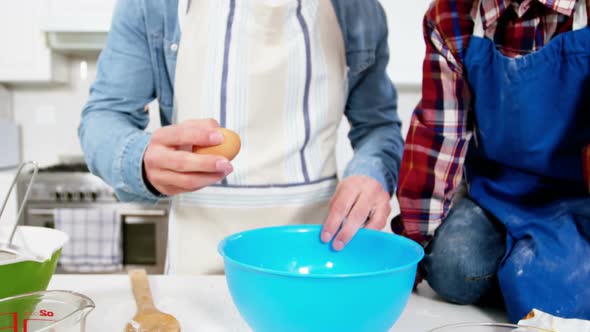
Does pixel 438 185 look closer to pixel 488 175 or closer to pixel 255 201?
pixel 488 175

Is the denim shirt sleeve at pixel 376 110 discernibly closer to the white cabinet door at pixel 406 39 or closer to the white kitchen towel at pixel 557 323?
the white kitchen towel at pixel 557 323

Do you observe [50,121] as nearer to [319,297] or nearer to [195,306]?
[195,306]

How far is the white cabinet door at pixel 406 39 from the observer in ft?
6.40

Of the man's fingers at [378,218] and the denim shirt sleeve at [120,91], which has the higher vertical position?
the denim shirt sleeve at [120,91]

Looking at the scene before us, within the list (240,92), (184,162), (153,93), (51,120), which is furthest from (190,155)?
(51,120)

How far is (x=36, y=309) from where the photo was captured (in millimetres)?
399

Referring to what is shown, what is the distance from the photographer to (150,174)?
2.15 ft

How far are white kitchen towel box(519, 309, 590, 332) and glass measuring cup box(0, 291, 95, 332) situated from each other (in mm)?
410

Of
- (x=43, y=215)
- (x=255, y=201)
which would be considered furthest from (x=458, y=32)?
(x=43, y=215)

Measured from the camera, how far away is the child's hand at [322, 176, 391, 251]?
58 cm

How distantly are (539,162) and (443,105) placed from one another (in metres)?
0.15

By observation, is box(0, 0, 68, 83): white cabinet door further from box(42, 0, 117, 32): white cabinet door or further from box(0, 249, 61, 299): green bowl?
box(0, 249, 61, 299): green bowl

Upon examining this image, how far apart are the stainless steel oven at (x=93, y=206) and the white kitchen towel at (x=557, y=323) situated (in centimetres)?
153

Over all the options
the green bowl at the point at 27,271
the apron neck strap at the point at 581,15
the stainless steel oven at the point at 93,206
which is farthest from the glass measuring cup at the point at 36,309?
the stainless steel oven at the point at 93,206
